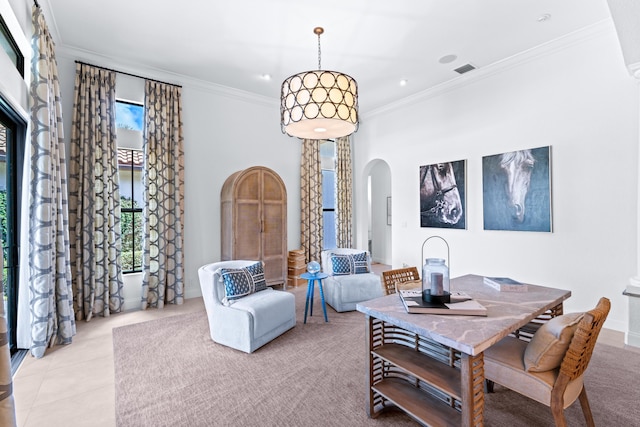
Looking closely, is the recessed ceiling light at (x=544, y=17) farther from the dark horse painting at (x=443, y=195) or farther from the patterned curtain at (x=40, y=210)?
the patterned curtain at (x=40, y=210)

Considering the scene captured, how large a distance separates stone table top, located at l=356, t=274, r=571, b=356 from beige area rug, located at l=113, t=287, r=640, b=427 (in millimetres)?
726

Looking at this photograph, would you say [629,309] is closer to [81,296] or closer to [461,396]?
[461,396]

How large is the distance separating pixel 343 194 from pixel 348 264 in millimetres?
2550

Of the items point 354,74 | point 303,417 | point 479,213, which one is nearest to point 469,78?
point 354,74

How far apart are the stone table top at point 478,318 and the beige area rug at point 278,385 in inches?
28.6

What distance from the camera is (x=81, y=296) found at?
3.84 metres

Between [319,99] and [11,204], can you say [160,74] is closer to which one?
[11,204]

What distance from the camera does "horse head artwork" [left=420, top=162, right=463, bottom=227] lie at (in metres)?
4.87

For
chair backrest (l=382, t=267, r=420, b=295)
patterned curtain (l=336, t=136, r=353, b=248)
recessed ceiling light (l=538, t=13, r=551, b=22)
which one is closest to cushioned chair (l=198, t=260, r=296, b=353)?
chair backrest (l=382, t=267, r=420, b=295)

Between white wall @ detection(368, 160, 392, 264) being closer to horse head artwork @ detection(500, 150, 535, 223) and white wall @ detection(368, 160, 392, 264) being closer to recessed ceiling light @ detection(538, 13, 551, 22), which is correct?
horse head artwork @ detection(500, 150, 535, 223)

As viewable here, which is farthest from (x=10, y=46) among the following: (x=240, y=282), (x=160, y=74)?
(x=240, y=282)

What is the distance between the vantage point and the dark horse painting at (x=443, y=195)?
4.79m

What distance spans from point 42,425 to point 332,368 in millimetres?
1985

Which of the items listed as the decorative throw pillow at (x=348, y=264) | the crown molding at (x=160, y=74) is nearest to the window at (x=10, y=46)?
the crown molding at (x=160, y=74)
